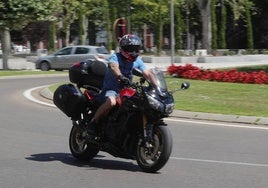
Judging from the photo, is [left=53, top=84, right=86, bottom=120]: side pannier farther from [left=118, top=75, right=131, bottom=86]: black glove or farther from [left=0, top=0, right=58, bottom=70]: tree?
[left=0, top=0, right=58, bottom=70]: tree

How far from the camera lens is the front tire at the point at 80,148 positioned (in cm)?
856

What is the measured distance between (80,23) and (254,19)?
21248 mm

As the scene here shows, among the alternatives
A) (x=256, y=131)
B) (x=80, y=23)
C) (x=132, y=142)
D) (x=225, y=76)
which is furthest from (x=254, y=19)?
(x=132, y=142)

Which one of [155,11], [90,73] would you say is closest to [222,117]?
[90,73]

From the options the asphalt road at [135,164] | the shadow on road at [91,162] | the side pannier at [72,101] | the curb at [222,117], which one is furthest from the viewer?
the curb at [222,117]

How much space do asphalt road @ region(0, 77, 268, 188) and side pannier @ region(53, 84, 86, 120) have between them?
27.5 inches

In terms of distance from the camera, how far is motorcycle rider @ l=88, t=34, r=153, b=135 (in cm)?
780

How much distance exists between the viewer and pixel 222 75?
67.7 feet

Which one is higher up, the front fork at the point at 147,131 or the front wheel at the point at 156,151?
the front fork at the point at 147,131

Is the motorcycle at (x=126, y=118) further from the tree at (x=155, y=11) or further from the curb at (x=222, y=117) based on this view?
the tree at (x=155, y=11)

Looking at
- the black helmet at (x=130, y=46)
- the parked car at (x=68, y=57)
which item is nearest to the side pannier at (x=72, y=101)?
the black helmet at (x=130, y=46)

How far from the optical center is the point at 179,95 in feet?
55.5

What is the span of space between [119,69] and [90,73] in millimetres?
727

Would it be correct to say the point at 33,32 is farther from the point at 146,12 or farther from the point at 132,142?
the point at 132,142
